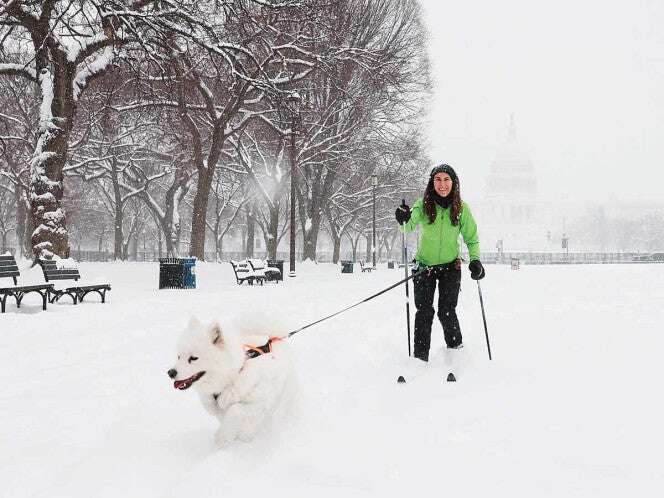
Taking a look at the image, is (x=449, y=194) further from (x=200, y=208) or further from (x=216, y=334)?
(x=200, y=208)

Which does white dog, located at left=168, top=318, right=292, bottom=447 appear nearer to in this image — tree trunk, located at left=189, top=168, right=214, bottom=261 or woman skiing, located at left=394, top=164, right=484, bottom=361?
woman skiing, located at left=394, top=164, right=484, bottom=361

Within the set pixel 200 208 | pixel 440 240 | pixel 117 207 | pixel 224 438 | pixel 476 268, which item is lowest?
pixel 224 438

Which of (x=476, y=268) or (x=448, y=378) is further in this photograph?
(x=476, y=268)

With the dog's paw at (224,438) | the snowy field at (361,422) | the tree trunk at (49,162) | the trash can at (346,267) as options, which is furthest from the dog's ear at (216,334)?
the trash can at (346,267)

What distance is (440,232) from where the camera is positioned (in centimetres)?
558

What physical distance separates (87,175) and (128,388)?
32301 millimetres

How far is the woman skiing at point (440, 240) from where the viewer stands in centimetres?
554

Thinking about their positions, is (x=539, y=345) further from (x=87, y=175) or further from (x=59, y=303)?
(x=87, y=175)

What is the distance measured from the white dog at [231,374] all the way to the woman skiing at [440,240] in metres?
2.48

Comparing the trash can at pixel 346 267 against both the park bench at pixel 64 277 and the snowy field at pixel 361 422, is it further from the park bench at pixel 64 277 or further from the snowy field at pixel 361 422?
the snowy field at pixel 361 422

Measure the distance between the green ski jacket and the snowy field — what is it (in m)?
1.10

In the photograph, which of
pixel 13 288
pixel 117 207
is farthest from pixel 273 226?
pixel 13 288

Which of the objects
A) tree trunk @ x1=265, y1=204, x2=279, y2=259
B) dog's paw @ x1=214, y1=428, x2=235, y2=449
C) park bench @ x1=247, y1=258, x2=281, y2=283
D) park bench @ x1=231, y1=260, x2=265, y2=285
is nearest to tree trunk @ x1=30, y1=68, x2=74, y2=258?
park bench @ x1=231, y1=260, x2=265, y2=285

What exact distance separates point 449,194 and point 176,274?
484 inches
